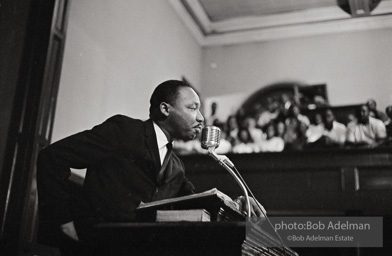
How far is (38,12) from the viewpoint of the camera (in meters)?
3.08

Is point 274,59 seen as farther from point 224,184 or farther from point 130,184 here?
point 130,184

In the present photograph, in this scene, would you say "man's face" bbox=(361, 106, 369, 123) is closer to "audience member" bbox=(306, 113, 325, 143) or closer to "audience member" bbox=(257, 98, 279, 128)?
"audience member" bbox=(306, 113, 325, 143)

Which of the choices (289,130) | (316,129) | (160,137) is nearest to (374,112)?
(316,129)

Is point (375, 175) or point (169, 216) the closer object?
point (169, 216)

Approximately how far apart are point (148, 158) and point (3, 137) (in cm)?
120

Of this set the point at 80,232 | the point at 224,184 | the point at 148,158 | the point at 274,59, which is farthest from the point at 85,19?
the point at 274,59

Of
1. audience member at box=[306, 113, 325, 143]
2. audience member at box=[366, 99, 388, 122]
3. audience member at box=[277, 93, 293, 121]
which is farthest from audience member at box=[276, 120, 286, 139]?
audience member at box=[366, 99, 388, 122]

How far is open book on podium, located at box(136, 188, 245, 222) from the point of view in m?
1.52

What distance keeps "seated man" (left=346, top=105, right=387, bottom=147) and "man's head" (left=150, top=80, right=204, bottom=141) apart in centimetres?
368

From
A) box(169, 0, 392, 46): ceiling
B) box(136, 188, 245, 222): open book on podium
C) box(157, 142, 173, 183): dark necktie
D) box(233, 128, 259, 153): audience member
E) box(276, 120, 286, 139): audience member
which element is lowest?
box(136, 188, 245, 222): open book on podium

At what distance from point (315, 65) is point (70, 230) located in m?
5.36

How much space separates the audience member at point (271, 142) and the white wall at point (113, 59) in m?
1.38

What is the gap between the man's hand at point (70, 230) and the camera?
172cm

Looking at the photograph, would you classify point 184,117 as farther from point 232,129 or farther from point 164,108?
point 232,129
